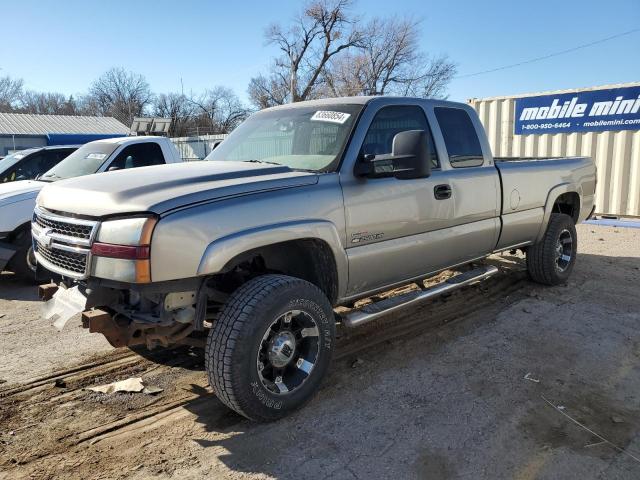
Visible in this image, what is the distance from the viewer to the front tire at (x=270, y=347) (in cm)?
293

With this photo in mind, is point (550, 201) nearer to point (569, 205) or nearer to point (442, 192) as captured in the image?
point (569, 205)

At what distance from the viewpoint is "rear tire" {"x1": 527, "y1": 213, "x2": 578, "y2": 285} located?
231 inches

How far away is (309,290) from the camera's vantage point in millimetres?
3256

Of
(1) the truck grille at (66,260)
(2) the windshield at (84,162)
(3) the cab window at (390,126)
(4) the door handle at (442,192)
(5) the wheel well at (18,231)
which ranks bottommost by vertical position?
(5) the wheel well at (18,231)

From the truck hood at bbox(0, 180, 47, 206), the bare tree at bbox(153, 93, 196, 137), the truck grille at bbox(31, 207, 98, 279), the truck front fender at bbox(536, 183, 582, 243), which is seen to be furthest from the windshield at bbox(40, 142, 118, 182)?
the bare tree at bbox(153, 93, 196, 137)

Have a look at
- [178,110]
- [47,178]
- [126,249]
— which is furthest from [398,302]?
[178,110]

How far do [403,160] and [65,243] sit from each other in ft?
7.14

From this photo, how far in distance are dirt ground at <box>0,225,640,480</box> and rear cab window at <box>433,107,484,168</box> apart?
60.6 inches

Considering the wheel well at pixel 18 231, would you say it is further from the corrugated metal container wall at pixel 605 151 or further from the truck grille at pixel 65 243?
the corrugated metal container wall at pixel 605 151

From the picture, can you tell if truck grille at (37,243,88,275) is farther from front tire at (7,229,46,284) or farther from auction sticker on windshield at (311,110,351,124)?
front tire at (7,229,46,284)

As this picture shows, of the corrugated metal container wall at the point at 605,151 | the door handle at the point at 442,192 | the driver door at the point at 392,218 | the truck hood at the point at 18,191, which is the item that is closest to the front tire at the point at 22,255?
the truck hood at the point at 18,191

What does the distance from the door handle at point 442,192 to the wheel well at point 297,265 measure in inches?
46.9

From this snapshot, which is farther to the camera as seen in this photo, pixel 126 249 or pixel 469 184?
pixel 469 184

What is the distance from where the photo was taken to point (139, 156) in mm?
7680
